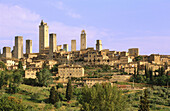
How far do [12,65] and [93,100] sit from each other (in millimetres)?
48553

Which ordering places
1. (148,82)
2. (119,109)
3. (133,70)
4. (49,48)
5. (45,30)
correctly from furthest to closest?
(45,30), (49,48), (133,70), (148,82), (119,109)

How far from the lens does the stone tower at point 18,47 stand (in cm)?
9975

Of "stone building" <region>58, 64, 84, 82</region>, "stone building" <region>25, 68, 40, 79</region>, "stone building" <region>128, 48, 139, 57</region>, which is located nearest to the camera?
"stone building" <region>25, 68, 40, 79</region>

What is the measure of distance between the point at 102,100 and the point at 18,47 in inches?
2562

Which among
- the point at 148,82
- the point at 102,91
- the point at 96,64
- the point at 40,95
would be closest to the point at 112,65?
the point at 96,64

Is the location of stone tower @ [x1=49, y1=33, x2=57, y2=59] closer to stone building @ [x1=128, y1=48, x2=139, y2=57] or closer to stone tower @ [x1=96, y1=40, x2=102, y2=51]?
stone tower @ [x1=96, y1=40, x2=102, y2=51]

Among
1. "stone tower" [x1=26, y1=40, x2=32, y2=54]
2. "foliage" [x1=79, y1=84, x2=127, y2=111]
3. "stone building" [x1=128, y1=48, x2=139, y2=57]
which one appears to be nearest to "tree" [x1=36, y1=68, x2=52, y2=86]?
"foliage" [x1=79, y1=84, x2=127, y2=111]

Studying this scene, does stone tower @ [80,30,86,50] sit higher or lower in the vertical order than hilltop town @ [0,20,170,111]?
higher

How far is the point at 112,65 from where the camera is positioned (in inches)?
3305

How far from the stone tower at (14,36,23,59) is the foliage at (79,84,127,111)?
201 ft

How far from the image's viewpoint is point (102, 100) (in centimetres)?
4003

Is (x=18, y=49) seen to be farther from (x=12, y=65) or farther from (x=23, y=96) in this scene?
(x=23, y=96)

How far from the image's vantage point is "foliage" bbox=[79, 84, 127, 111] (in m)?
39.1

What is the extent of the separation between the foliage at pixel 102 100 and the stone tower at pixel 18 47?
201 feet
